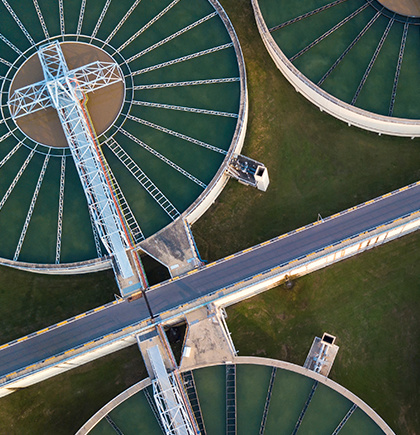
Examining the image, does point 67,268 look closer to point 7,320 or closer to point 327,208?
point 7,320

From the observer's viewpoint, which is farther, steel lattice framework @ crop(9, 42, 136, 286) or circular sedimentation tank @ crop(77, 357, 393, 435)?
steel lattice framework @ crop(9, 42, 136, 286)

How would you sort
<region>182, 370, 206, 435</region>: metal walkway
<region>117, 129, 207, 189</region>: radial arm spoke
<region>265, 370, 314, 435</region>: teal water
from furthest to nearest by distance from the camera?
<region>117, 129, 207, 189</region>: radial arm spoke, <region>182, 370, 206, 435</region>: metal walkway, <region>265, 370, 314, 435</region>: teal water

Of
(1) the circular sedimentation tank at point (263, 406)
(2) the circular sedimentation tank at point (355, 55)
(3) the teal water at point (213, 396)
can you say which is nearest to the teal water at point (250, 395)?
(1) the circular sedimentation tank at point (263, 406)

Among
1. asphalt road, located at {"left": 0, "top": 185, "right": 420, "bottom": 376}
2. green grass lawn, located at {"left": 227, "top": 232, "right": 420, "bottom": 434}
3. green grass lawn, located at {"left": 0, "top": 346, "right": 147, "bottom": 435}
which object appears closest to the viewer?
asphalt road, located at {"left": 0, "top": 185, "right": 420, "bottom": 376}

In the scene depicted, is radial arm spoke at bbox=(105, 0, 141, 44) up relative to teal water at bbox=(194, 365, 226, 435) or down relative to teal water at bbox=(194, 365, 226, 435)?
up

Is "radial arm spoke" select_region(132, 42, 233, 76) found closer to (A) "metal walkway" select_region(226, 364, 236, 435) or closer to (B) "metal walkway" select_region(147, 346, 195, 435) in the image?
(B) "metal walkway" select_region(147, 346, 195, 435)

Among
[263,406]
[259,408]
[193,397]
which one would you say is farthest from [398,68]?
[193,397]

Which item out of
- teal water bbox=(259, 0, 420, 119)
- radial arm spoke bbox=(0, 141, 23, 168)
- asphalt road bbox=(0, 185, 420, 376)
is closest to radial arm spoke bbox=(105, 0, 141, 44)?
teal water bbox=(259, 0, 420, 119)
